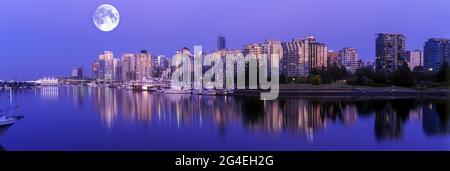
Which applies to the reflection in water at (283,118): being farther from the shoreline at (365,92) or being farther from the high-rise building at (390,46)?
the high-rise building at (390,46)

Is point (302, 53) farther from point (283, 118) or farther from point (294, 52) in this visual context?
point (283, 118)

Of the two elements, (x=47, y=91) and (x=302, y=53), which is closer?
(x=302, y=53)

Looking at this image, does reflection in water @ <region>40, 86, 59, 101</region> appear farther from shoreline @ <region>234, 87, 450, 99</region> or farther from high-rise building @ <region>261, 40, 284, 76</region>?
shoreline @ <region>234, 87, 450, 99</region>

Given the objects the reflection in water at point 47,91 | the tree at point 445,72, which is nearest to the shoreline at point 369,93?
the tree at point 445,72

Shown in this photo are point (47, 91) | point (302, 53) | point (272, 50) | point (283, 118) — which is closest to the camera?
point (272, 50)

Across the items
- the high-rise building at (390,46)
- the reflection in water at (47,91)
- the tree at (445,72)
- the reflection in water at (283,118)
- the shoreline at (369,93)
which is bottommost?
the reflection in water at (283,118)

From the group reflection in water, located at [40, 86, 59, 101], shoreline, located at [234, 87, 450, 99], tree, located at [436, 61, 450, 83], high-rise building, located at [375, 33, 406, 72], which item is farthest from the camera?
shoreline, located at [234, 87, 450, 99]

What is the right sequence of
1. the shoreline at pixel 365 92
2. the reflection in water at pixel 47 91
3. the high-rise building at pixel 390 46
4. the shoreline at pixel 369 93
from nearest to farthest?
the high-rise building at pixel 390 46 → the reflection in water at pixel 47 91 → the shoreline at pixel 365 92 → the shoreline at pixel 369 93

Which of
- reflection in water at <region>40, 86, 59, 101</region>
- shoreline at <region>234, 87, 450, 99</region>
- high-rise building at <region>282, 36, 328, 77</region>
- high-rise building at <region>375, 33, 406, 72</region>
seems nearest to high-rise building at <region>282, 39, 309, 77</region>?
high-rise building at <region>282, 36, 328, 77</region>

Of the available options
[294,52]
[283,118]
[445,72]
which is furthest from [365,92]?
[294,52]

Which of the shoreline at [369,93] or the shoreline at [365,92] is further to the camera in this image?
the shoreline at [369,93]
